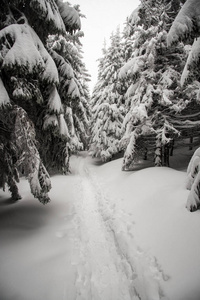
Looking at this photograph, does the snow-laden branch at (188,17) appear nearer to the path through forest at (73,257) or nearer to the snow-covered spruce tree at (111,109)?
the path through forest at (73,257)

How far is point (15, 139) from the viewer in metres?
4.60

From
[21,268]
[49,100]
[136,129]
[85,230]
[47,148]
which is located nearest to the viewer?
[21,268]

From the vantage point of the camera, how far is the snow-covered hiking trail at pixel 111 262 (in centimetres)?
333

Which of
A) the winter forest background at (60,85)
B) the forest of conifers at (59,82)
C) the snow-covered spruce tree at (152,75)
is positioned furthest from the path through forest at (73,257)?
the snow-covered spruce tree at (152,75)

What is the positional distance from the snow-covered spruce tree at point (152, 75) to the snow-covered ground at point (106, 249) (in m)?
2.88

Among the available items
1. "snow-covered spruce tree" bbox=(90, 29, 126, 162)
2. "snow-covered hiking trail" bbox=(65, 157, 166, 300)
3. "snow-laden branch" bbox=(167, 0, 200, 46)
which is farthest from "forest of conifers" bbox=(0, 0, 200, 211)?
"snow-covered spruce tree" bbox=(90, 29, 126, 162)

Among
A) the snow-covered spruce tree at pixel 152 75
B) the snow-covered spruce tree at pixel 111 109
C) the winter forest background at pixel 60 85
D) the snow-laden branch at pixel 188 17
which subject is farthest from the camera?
the snow-covered spruce tree at pixel 111 109

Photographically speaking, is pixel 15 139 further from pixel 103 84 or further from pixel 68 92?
pixel 103 84

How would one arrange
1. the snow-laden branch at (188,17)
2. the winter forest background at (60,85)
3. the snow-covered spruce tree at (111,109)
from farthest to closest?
1. the snow-covered spruce tree at (111,109)
2. the winter forest background at (60,85)
3. the snow-laden branch at (188,17)

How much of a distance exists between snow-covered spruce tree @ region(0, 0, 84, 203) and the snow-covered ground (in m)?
1.54

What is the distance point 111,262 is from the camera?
13.5 ft

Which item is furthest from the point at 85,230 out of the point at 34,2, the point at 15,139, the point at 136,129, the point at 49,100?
the point at 34,2

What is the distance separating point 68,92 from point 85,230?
4896 mm

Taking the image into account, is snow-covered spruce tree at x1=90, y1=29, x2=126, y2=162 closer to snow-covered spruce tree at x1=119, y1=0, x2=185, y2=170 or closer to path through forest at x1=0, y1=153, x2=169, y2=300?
snow-covered spruce tree at x1=119, y1=0, x2=185, y2=170
